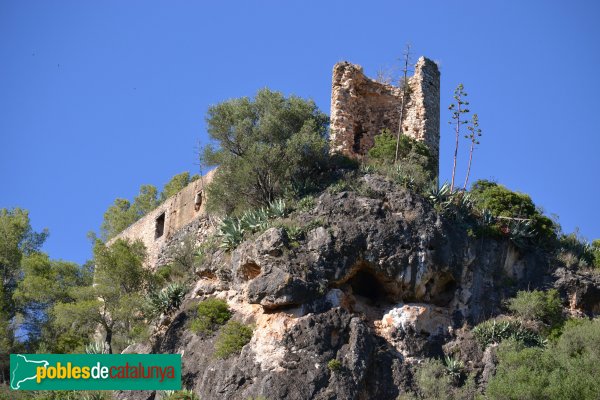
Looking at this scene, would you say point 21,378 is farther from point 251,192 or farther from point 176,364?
point 251,192

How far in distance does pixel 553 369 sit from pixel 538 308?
266 centimetres

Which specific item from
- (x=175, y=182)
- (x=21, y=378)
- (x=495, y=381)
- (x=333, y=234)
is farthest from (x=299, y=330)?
(x=175, y=182)

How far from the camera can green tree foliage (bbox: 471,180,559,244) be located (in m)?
26.4

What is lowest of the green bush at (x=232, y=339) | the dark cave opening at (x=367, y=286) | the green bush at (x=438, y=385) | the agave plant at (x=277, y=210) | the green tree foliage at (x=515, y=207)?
the green bush at (x=438, y=385)

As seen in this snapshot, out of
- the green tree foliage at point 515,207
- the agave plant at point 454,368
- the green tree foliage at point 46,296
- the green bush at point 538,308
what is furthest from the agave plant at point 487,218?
the green tree foliage at point 46,296

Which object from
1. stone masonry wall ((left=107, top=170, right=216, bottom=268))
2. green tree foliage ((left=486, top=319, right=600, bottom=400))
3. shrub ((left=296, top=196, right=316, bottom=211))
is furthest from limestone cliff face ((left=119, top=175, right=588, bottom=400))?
stone masonry wall ((left=107, top=170, right=216, bottom=268))

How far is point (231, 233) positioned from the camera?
24.9 metres

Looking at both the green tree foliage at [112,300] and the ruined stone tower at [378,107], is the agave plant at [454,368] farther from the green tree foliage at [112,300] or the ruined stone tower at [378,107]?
the ruined stone tower at [378,107]

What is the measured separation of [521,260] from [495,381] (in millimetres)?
5199

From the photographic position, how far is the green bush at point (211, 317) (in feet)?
76.4

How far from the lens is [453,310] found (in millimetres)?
23812

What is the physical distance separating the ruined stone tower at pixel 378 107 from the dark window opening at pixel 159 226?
283 inches

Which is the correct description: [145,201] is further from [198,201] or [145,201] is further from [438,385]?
[438,385]

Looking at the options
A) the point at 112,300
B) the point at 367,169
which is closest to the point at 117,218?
the point at 112,300
